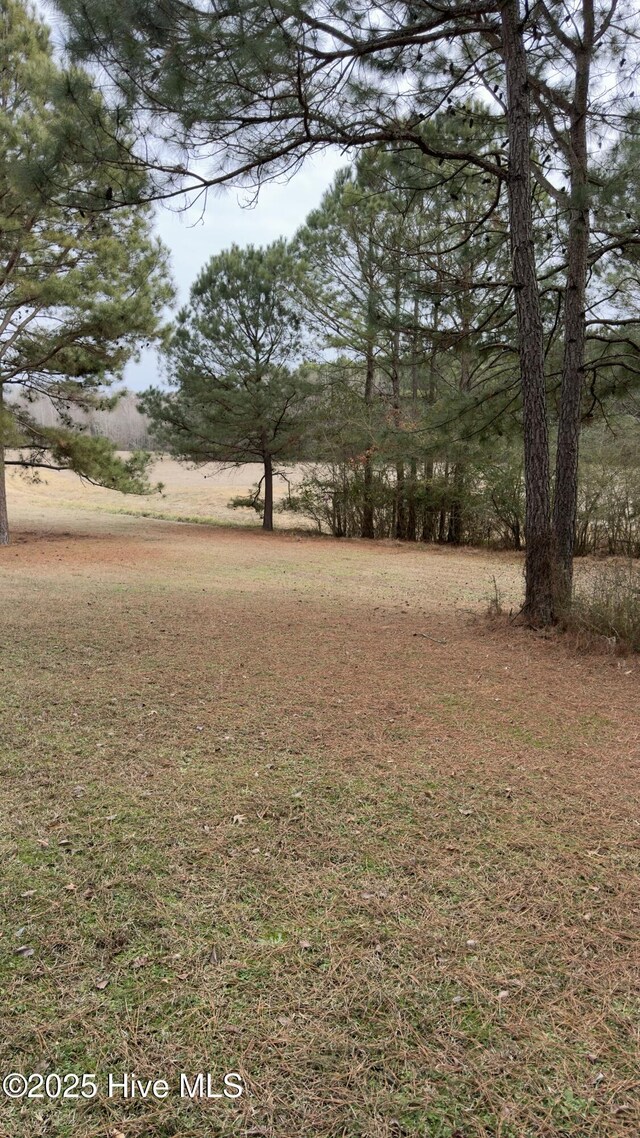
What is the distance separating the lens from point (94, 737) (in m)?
2.96

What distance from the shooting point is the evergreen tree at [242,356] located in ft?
47.0

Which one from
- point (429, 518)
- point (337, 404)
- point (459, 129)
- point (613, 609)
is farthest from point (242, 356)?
point (613, 609)

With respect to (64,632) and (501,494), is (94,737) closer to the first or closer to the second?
(64,632)

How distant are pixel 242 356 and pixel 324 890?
14.4 meters

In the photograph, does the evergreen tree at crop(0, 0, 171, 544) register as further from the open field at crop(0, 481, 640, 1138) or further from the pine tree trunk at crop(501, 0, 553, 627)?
the open field at crop(0, 481, 640, 1138)

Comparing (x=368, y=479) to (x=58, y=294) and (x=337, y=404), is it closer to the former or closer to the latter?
(x=337, y=404)

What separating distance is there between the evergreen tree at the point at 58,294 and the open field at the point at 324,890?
657 cm

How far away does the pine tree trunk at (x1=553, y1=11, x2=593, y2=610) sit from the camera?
5.18 metres

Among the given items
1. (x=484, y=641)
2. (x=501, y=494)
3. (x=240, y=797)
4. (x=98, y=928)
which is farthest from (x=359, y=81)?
(x=501, y=494)

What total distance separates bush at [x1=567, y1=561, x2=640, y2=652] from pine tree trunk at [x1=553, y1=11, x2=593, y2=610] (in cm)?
21

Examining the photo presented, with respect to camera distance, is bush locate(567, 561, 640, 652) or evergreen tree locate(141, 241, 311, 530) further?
evergreen tree locate(141, 241, 311, 530)

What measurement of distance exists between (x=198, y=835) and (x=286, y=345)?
14081mm

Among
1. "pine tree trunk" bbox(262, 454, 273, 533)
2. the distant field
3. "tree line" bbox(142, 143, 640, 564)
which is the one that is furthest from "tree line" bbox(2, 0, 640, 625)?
the distant field

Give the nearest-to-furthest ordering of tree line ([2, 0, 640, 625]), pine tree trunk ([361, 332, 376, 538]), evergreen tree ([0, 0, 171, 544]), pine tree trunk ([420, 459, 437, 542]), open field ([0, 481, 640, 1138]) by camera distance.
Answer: open field ([0, 481, 640, 1138]) < tree line ([2, 0, 640, 625]) < evergreen tree ([0, 0, 171, 544]) < pine tree trunk ([361, 332, 376, 538]) < pine tree trunk ([420, 459, 437, 542])
